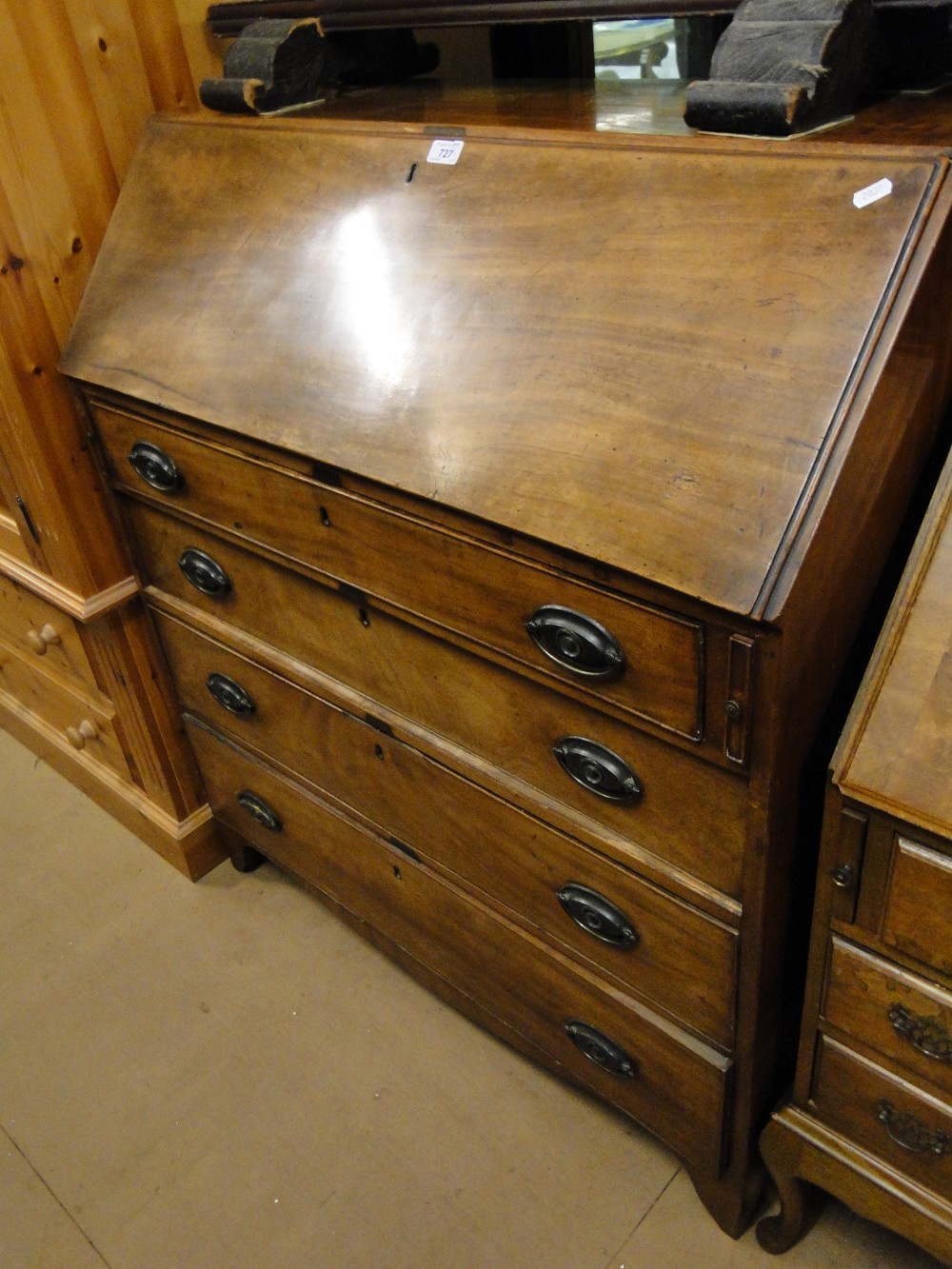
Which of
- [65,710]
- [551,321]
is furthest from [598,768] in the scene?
[65,710]

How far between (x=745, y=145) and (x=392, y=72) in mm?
835

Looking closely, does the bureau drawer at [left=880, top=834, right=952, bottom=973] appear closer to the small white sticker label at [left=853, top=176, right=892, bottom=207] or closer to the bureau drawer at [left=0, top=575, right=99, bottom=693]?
the small white sticker label at [left=853, top=176, right=892, bottom=207]

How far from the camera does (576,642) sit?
95 cm

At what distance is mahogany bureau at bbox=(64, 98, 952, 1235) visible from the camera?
2.78 feet

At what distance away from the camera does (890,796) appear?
2.73ft

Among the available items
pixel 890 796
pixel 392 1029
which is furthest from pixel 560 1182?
pixel 890 796

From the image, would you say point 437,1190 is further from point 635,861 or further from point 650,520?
point 650,520

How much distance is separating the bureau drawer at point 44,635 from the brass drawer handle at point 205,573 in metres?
0.51

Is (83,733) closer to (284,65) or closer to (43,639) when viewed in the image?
(43,639)

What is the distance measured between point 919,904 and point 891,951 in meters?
0.08

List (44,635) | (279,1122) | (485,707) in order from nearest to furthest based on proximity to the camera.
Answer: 1. (485,707)
2. (279,1122)
3. (44,635)

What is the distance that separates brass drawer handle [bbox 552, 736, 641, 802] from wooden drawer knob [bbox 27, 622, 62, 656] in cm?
126

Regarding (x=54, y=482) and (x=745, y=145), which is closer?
(x=745, y=145)

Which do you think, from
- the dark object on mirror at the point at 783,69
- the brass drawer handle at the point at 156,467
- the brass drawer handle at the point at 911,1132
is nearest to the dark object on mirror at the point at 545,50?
the dark object on mirror at the point at 783,69
